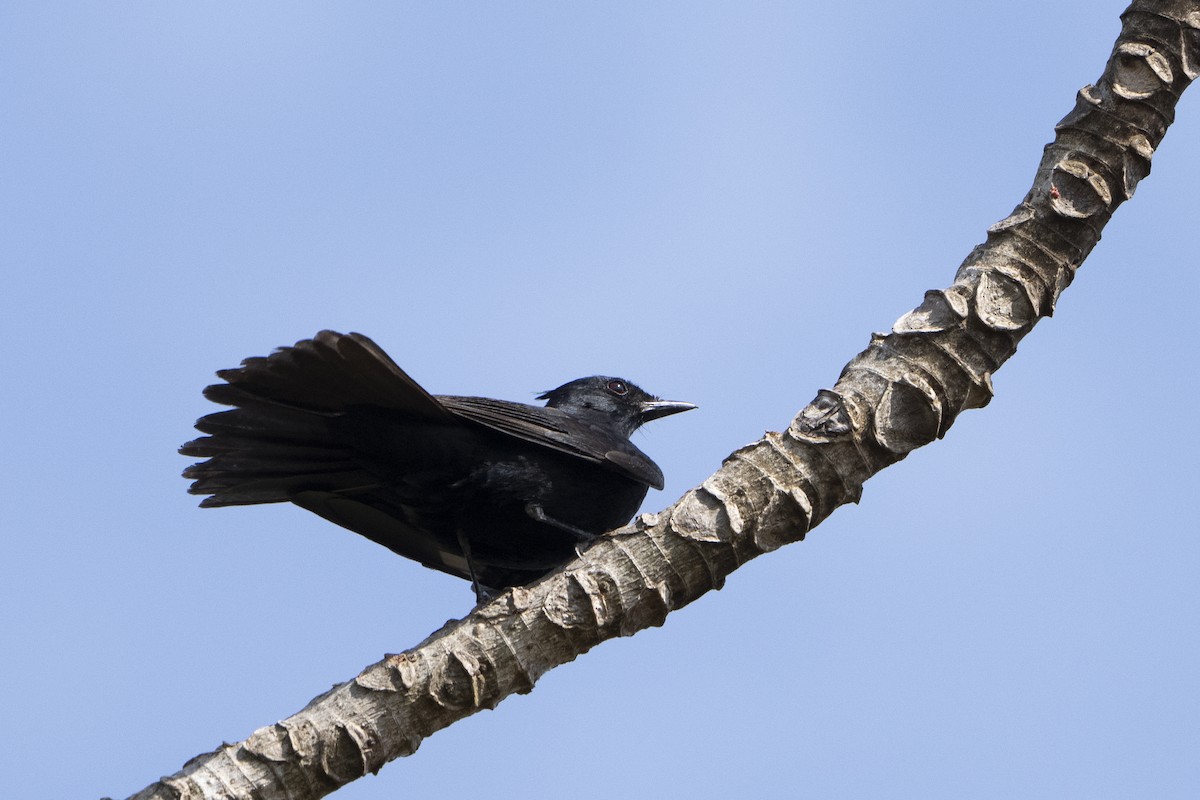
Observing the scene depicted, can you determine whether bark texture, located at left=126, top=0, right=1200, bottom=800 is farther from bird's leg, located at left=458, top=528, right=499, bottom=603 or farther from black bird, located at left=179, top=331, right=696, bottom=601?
bird's leg, located at left=458, top=528, right=499, bottom=603

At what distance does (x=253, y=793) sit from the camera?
12.9ft

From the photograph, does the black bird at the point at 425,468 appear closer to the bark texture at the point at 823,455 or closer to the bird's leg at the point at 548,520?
the bird's leg at the point at 548,520

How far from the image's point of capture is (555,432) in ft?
19.8

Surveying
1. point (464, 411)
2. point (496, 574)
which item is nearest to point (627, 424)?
point (496, 574)

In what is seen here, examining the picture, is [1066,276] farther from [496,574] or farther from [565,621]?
[496,574]

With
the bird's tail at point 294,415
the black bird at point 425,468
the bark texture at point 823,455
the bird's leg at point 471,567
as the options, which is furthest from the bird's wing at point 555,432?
the bark texture at point 823,455

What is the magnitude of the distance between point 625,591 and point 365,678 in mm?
890

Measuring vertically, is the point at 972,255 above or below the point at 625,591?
above

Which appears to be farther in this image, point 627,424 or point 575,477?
point 627,424

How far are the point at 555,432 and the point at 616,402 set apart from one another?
1736 mm

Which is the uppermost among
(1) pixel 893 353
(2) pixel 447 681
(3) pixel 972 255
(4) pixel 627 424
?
(4) pixel 627 424

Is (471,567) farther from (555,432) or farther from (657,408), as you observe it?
(657,408)

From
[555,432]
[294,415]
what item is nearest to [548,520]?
[555,432]

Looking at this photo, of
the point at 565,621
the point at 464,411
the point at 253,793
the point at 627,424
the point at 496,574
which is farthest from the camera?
the point at 627,424
